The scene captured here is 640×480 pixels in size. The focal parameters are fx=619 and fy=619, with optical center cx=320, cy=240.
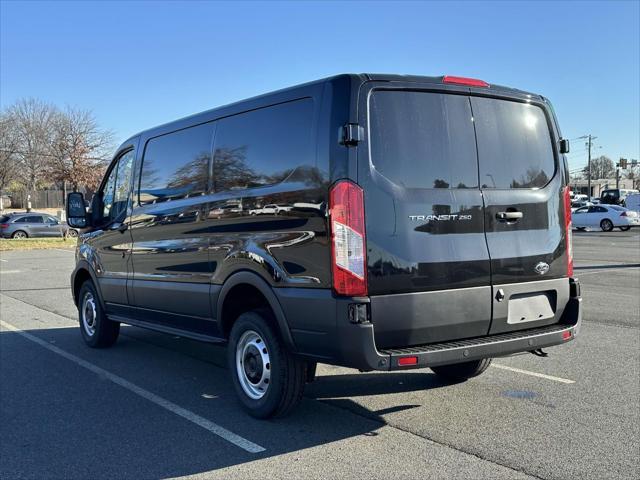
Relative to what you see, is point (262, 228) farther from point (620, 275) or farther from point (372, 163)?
point (620, 275)

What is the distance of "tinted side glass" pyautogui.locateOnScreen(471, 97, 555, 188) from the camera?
14.6 ft

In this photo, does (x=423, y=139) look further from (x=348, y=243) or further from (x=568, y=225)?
(x=568, y=225)

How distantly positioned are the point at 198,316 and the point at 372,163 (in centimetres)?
229

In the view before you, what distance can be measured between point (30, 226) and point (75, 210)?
97.6 feet

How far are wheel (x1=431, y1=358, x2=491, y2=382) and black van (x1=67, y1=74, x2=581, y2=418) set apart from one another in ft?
3.57

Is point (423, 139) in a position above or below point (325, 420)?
above

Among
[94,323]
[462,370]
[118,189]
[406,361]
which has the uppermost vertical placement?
[118,189]

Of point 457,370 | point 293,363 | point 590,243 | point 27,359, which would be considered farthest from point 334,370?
point 590,243

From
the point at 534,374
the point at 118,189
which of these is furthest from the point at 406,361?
the point at 118,189

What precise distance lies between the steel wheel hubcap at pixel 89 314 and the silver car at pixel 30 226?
28699 mm

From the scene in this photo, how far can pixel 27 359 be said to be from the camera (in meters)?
6.85

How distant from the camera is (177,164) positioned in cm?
572

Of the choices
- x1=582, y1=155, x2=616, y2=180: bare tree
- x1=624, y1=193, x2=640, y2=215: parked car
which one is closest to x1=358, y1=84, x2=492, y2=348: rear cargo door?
x1=624, y1=193, x2=640, y2=215: parked car

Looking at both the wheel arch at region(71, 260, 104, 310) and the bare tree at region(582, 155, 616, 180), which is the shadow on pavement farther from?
the bare tree at region(582, 155, 616, 180)
